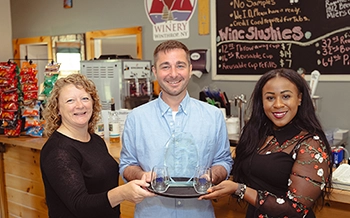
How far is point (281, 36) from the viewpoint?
3496 mm

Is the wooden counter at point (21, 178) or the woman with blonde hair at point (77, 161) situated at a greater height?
the woman with blonde hair at point (77, 161)

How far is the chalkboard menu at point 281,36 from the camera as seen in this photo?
319 centimetres

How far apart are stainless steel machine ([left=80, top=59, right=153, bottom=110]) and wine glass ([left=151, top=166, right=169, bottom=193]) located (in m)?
2.11

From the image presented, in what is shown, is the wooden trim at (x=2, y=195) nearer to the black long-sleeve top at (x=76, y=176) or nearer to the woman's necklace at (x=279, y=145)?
the black long-sleeve top at (x=76, y=176)

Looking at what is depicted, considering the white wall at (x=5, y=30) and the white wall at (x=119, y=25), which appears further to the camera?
the white wall at (x=5, y=30)

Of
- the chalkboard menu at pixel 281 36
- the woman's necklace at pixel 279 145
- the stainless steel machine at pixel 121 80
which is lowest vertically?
the woman's necklace at pixel 279 145

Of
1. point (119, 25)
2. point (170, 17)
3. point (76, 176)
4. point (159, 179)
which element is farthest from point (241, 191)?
point (119, 25)

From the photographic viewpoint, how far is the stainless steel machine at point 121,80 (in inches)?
143

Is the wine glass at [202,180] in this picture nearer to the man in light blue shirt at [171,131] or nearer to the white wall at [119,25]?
the man in light blue shirt at [171,131]

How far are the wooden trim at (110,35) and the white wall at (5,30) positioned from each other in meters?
1.36

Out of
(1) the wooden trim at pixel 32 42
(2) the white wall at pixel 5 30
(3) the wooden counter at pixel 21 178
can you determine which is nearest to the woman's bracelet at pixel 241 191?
(3) the wooden counter at pixel 21 178

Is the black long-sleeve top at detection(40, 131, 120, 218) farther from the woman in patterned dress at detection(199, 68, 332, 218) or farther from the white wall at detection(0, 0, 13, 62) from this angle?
the white wall at detection(0, 0, 13, 62)

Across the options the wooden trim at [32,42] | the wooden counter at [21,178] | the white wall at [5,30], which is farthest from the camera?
the wooden trim at [32,42]

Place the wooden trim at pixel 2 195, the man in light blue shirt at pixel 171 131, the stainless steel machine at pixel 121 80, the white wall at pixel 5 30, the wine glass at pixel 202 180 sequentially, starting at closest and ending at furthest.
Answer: the wine glass at pixel 202 180 < the man in light blue shirt at pixel 171 131 < the wooden trim at pixel 2 195 < the stainless steel machine at pixel 121 80 < the white wall at pixel 5 30
